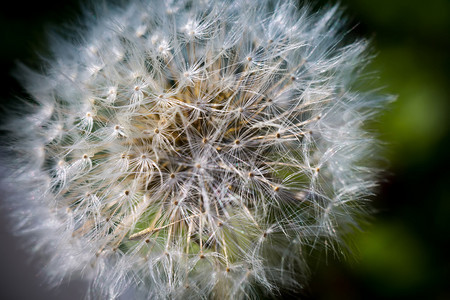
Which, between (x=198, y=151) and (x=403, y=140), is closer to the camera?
(x=198, y=151)

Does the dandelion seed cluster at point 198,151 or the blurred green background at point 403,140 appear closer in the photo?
the dandelion seed cluster at point 198,151

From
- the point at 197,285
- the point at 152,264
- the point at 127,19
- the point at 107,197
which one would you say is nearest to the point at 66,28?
the point at 127,19

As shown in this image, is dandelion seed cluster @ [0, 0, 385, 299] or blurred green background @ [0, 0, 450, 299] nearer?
dandelion seed cluster @ [0, 0, 385, 299]

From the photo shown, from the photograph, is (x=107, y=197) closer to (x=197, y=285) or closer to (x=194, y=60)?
(x=197, y=285)

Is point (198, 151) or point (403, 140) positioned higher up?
point (198, 151)
